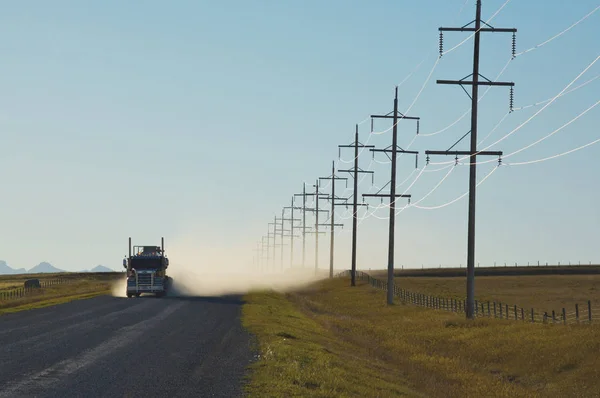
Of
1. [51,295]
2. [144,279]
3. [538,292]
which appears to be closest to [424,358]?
[144,279]

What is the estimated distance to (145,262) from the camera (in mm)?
78375

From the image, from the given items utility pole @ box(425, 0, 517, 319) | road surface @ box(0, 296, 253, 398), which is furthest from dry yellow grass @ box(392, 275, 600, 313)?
road surface @ box(0, 296, 253, 398)

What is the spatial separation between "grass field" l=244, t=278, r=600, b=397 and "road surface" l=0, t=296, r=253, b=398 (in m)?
1.32

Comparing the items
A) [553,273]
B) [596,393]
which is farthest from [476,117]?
[553,273]

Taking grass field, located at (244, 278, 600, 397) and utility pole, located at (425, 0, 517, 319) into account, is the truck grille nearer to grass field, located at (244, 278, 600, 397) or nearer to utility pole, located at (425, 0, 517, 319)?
grass field, located at (244, 278, 600, 397)

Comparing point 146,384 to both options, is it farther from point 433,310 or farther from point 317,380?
point 433,310

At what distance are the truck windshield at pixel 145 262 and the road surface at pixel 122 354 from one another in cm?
2247

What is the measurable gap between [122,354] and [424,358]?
44.7 ft

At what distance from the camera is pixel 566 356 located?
36438 millimetres

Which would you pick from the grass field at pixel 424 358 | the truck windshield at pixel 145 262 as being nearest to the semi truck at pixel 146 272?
the truck windshield at pixel 145 262

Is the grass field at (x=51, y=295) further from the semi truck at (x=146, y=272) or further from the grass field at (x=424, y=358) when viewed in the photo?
the grass field at (x=424, y=358)

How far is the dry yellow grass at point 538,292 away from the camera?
275 feet

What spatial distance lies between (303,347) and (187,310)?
2168 centimetres

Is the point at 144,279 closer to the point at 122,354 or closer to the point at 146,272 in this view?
the point at 146,272
